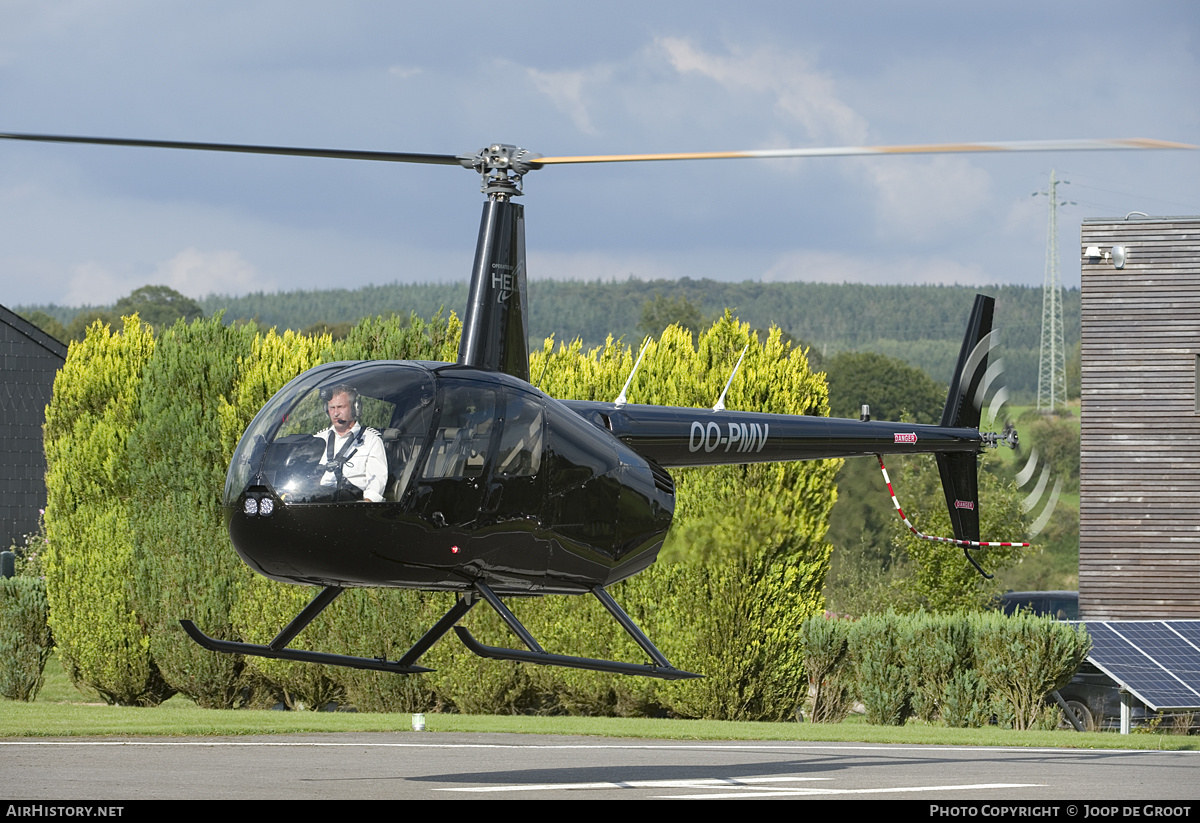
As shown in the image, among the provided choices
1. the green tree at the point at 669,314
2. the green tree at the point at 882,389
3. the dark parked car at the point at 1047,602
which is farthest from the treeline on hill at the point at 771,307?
the dark parked car at the point at 1047,602

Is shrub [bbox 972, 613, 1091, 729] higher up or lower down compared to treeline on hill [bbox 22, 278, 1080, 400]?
lower down

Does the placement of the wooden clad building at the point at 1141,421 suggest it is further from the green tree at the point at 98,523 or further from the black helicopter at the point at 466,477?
the black helicopter at the point at 466,477

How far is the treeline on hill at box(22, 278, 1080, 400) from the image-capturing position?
168 metres

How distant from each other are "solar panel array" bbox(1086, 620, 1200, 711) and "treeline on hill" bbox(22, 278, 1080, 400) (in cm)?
14142

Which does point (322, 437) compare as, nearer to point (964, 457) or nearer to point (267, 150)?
point (267, 150)

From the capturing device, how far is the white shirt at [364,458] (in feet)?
27.5

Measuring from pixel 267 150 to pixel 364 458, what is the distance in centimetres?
240

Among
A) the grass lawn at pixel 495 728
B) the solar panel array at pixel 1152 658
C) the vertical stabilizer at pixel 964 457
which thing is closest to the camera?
the vertical stabilizer at pixel 964 457

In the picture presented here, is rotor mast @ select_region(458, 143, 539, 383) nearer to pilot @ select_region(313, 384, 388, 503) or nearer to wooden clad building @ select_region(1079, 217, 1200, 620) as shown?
pilot @ select_region(313, 384, 388, 503)

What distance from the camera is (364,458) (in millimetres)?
8406

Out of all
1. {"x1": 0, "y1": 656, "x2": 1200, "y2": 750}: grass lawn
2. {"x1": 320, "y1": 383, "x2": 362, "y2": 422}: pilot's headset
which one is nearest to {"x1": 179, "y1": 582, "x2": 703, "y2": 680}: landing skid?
A: {"x1": 320, "y1": 383, "x2": 362, "y2": 422}: pilot's headset

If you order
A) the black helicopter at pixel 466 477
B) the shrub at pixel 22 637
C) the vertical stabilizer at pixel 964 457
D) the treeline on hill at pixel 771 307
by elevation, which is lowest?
the shrub at pixel 22 637

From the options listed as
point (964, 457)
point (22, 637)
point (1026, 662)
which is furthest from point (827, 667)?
point (22, 637)

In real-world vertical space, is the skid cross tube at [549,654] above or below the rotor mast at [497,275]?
below
